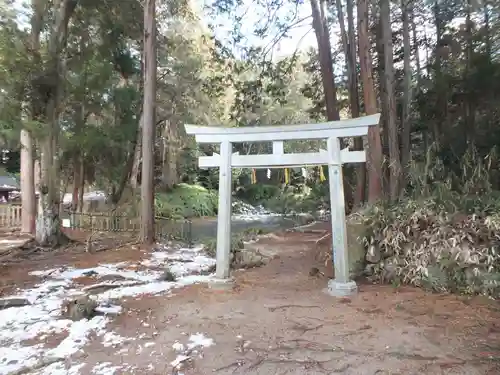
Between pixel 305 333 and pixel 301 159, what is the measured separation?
8.22 feet

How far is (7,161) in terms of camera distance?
75.2ft

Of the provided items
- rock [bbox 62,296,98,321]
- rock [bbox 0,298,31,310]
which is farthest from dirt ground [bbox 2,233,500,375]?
rock [bbox 0,298,31,310]

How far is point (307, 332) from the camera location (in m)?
3.98

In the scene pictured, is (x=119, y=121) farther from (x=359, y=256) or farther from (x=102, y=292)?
(x=359, y=256)

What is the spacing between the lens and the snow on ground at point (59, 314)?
3.48 m

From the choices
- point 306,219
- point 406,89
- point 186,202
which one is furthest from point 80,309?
point 186,202

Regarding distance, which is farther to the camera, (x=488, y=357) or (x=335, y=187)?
(x=335, y=187)

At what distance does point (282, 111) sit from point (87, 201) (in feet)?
43.5

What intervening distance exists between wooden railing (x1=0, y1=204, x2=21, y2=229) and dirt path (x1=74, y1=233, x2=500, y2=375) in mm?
10438

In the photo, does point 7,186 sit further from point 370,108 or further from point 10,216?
point 370,108

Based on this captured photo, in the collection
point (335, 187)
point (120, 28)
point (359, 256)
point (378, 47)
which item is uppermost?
point (120, 28)

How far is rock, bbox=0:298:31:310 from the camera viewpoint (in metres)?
4.81

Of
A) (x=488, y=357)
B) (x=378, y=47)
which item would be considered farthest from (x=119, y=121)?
(x=488, y=357)

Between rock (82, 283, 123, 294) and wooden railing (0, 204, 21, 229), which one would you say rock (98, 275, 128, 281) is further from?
wooden railing (0, 204, 21, 229)
